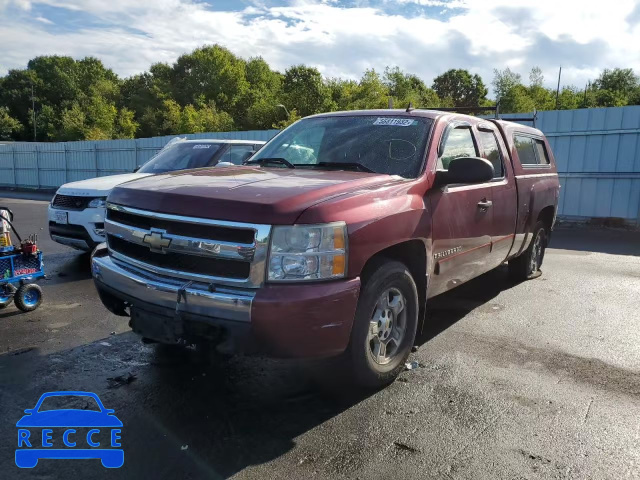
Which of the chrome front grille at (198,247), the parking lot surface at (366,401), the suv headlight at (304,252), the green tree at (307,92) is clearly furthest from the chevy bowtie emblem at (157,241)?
the green tree at (307,92)

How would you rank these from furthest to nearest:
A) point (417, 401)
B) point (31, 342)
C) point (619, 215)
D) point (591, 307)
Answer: point (619, 215)
point (591, 307)
point (31, 342)
point (417, 401)

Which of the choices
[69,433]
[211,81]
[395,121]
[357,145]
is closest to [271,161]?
[357,145]

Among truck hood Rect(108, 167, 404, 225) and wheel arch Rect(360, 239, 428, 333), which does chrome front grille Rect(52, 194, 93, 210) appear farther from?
wheel arch Rect(360, 239, 428, 333)

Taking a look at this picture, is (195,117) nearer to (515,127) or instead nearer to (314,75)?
(314,75)

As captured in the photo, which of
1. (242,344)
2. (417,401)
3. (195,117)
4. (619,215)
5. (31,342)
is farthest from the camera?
(195,117)

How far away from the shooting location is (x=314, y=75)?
3719cm

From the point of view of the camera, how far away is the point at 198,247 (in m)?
2.97

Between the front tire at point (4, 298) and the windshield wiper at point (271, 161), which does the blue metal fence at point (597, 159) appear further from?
the front tire at point (4, 298)

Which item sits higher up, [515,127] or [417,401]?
[515,127]

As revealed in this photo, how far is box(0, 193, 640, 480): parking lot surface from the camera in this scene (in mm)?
2676

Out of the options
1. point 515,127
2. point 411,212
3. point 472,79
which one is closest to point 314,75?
point 515,127

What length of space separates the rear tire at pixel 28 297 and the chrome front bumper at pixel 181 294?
2239 millimetres

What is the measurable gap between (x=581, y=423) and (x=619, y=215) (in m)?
10.4

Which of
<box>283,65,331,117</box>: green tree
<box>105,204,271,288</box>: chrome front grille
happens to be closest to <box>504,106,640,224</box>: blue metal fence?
<box>105,204,271,288</box>: chrome front grille
